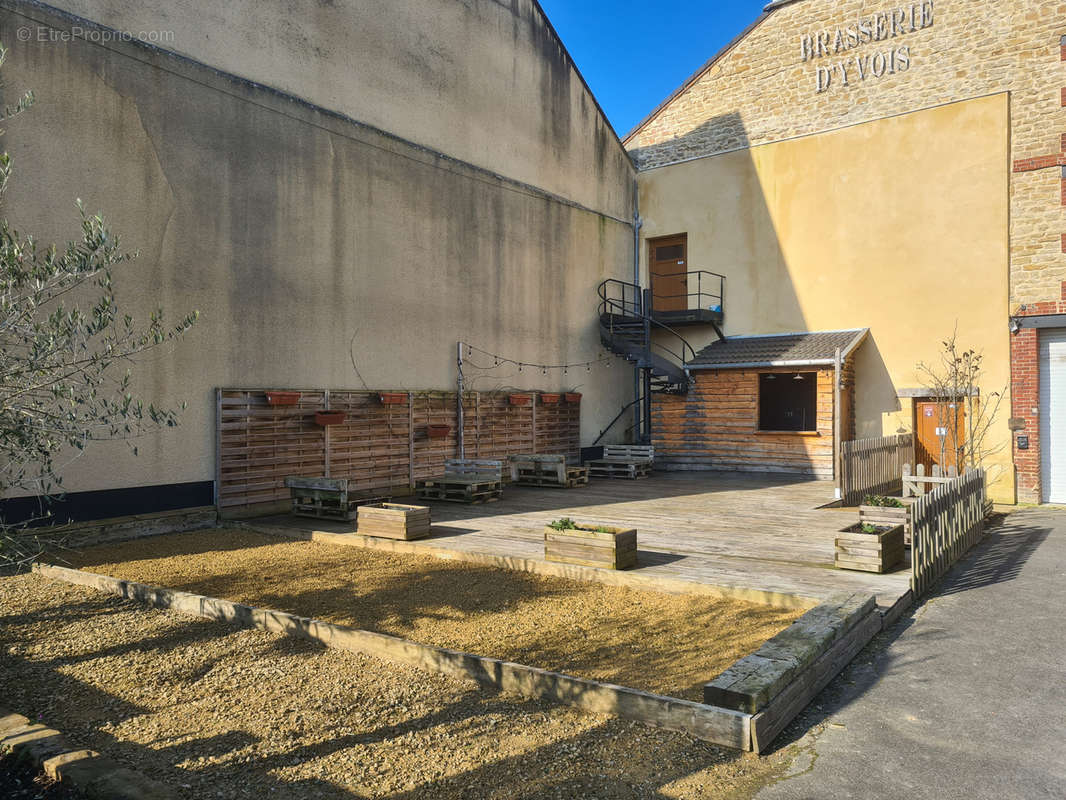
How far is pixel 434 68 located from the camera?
1491 centimetres

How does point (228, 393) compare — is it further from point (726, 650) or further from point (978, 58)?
point (978, 58)

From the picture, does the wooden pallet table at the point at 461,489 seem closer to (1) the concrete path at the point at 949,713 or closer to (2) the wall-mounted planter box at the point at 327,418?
(2) the wall-mounted planter box at the point at 327,418

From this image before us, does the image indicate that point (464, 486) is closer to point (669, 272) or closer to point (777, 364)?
point (777, 364)

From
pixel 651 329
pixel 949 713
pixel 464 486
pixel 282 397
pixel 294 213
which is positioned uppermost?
pixel 294 213

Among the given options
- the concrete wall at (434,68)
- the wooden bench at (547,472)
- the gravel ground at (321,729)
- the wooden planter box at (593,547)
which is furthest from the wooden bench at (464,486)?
the gravel ground at (321,729)

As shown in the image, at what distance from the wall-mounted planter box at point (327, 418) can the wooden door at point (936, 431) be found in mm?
12067

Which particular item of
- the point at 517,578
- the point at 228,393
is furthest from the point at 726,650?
the point at 228,393

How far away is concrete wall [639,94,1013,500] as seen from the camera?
49.1ft

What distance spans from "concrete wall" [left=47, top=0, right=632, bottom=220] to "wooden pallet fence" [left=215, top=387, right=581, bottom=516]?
5.31 meters

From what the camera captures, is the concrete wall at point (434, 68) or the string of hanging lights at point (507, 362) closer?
the concrete wall at point (434, 68)

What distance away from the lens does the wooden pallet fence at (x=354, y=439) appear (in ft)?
36.7

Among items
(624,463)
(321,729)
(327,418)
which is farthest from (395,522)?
(624,463)

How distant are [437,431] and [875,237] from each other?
11044 millimetres

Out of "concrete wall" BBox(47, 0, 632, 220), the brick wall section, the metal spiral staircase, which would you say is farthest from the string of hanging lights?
the brick wall section
